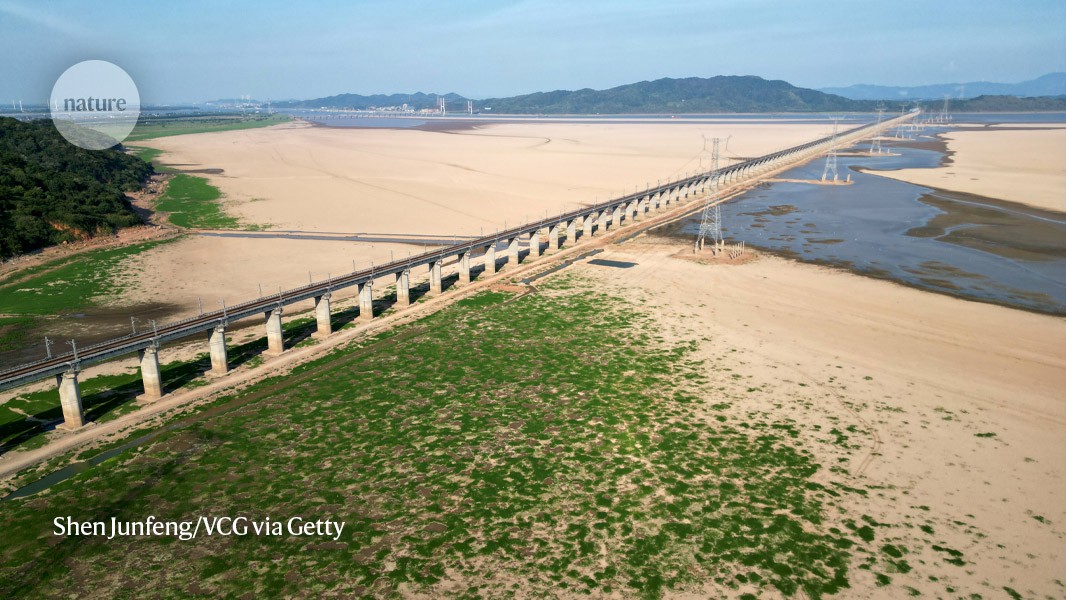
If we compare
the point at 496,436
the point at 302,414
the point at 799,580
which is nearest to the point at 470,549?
the point at 496,436

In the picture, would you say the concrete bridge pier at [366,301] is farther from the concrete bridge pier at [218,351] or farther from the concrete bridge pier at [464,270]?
the concrete bridge pier at [464,270]

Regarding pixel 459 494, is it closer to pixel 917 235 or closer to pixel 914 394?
pixel 914 394

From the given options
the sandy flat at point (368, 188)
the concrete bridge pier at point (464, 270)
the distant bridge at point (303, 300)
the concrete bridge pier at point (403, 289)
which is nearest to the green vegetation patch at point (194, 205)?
the sandy flat at point (368, 188)

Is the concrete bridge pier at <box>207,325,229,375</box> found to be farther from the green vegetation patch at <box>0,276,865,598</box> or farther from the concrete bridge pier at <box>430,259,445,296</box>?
the concrete bridge pier at <box>430,259,445,296</box>

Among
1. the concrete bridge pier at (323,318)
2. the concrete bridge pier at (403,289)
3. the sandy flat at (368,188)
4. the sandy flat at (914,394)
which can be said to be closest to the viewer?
the sandy flat at (914,394)

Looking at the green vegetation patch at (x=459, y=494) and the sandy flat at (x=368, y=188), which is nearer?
the green vegetation patch at (x=459, y=494)

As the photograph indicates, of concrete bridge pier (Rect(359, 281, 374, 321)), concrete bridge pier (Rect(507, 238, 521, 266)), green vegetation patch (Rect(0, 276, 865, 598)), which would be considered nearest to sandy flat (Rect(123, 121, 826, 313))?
concrete bridge pier (Rect(507, 238, 521, 266))

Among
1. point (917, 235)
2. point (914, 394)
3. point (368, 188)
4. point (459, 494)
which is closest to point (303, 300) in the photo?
point (459, 494)

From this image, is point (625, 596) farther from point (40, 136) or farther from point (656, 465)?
point (40, 136)
